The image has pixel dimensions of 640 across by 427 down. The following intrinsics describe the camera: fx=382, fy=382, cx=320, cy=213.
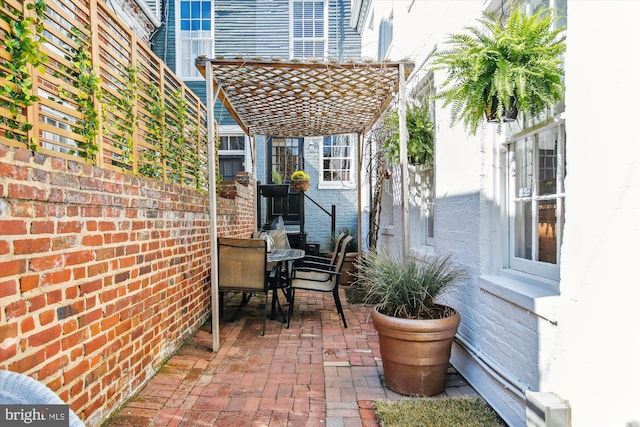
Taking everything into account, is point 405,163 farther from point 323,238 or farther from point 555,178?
point 323,238

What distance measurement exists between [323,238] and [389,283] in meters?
6.26

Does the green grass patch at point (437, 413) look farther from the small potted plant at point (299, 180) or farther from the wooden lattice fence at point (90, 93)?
the small potted plant at point (299, 180)

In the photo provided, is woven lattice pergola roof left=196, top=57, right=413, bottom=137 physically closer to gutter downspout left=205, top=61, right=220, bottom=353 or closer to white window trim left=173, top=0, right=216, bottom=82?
gutter downspout left=205, top=61, right=220, bottom=353

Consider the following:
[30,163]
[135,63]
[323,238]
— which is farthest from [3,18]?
[323,238]

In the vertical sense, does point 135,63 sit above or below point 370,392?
above

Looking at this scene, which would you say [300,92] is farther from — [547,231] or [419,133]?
[547,231]

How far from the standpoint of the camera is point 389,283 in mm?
2660

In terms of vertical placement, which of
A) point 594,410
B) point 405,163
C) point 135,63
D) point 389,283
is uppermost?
point 135,63

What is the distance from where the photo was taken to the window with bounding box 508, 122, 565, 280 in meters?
1.95

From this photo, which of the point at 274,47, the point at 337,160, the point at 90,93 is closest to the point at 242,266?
the point at 90,93

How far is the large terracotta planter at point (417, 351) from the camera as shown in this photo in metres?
2.42

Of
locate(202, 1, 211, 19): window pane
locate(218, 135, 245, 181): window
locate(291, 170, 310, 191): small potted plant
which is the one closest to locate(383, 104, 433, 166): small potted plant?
locate(291, 170, 310, 191): small potted plant

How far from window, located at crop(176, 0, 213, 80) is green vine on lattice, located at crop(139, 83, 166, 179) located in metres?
6.50

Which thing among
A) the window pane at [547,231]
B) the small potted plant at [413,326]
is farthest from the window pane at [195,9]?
Result: the window pane at [547,231]
